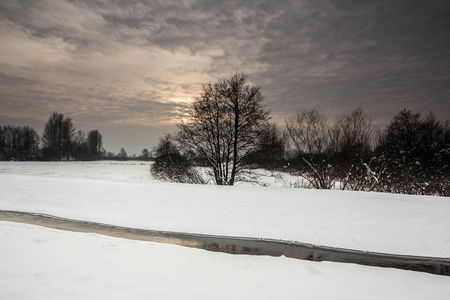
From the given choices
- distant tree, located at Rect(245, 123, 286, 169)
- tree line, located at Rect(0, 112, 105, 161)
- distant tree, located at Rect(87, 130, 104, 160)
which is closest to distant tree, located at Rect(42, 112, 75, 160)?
tree line, located at Rect(0, 112, 105, 161)

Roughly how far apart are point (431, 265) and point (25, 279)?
1000cm

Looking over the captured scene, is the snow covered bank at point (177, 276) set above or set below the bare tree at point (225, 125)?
below

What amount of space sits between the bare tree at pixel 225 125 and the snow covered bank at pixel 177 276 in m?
12.8

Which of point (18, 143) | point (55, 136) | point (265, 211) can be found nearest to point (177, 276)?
point (265, 211)

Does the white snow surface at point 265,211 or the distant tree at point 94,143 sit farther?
the distant tree at point 94,143

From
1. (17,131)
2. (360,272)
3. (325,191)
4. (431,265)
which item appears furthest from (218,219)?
(17,131)

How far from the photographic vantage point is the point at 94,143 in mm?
102062

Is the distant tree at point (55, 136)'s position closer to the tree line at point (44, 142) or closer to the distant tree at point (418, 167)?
the tree line at point (44, 142)

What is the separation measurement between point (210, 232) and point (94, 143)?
103m

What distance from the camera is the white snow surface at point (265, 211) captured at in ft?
33.1

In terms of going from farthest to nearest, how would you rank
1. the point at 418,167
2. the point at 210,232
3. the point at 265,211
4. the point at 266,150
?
1. the point at 266,150
2. the point at 418,167
3. the point at 265,211
4. the point at 210,232

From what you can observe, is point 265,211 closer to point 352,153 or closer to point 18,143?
point 352,153

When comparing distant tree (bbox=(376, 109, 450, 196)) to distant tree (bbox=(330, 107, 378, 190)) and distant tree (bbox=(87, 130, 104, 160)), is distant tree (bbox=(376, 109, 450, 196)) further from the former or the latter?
distant tree (bbox=(87, 130, 104, 160))

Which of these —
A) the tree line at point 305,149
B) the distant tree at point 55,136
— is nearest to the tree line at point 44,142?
the distant tree at point 55,136
